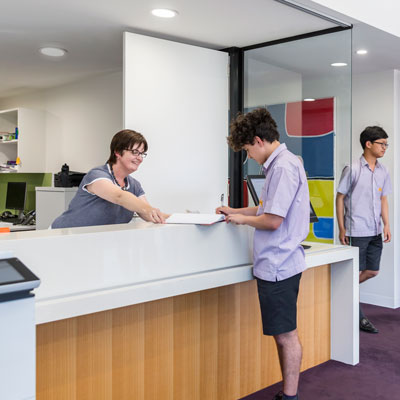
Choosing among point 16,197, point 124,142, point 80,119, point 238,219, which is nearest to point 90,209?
point 124,142

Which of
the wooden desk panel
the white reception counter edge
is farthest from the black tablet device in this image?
the wooden desk panel

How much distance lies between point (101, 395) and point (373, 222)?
2.97 m

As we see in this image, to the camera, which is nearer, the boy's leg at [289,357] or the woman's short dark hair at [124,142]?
the boy's leg at [289,357]

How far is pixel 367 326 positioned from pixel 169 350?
2.41 m

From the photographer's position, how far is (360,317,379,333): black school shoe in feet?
14.1

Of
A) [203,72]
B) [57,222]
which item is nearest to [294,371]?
[57,222]

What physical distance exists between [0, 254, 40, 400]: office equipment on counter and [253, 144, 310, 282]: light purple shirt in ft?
4.54

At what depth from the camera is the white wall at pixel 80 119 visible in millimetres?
5543

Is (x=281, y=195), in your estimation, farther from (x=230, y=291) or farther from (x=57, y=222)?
(x=57, y=222)

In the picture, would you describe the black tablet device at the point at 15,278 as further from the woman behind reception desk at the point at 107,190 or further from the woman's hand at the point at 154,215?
the woman behind reception desk at the point at 107,190

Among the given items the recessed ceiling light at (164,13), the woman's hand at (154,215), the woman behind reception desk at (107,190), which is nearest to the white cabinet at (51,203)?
the recessed ceiling light at (164,13)

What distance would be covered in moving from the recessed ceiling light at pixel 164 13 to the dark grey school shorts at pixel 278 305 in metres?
1.93

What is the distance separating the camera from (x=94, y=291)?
6.62 feet

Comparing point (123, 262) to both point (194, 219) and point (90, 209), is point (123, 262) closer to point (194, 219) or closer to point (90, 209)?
point (194, 219)
